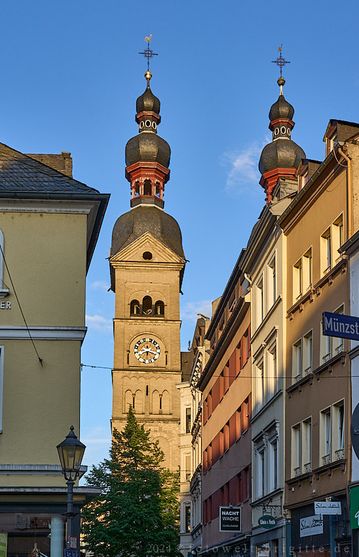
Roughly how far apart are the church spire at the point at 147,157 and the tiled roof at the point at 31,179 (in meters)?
86.0

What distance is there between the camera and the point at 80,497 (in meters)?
23.3

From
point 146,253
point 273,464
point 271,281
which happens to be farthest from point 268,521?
point 146,253

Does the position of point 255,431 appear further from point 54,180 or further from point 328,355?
point 54,180

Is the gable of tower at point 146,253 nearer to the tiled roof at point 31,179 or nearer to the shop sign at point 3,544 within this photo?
the tiled roof at point 31,179

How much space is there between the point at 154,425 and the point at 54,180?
84.9 m

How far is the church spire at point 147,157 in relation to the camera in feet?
368

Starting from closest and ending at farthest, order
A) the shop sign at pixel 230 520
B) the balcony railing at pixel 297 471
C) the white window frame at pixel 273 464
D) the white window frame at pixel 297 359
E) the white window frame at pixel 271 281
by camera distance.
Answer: the balcony railing at pixel 297 471
the white window frame at pixel 297 359
the white window frame at pixel 273 464
the white window frame at pixel 271 281
the shop sign at pixel 230 520

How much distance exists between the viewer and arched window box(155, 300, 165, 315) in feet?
372

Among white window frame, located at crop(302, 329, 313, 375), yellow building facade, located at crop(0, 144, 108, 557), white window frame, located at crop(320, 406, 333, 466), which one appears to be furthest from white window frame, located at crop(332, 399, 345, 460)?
yellow building facade, located at crop(0, 144, 108, 557)

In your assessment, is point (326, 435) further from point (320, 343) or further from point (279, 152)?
point (279, 152)

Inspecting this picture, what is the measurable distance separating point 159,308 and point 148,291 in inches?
77.6

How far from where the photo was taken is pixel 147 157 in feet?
368

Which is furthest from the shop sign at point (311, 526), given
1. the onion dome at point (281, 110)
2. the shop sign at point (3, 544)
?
the onion dome at point (281, 110)

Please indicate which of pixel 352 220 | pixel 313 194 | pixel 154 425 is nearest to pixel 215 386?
pixel 313 194
